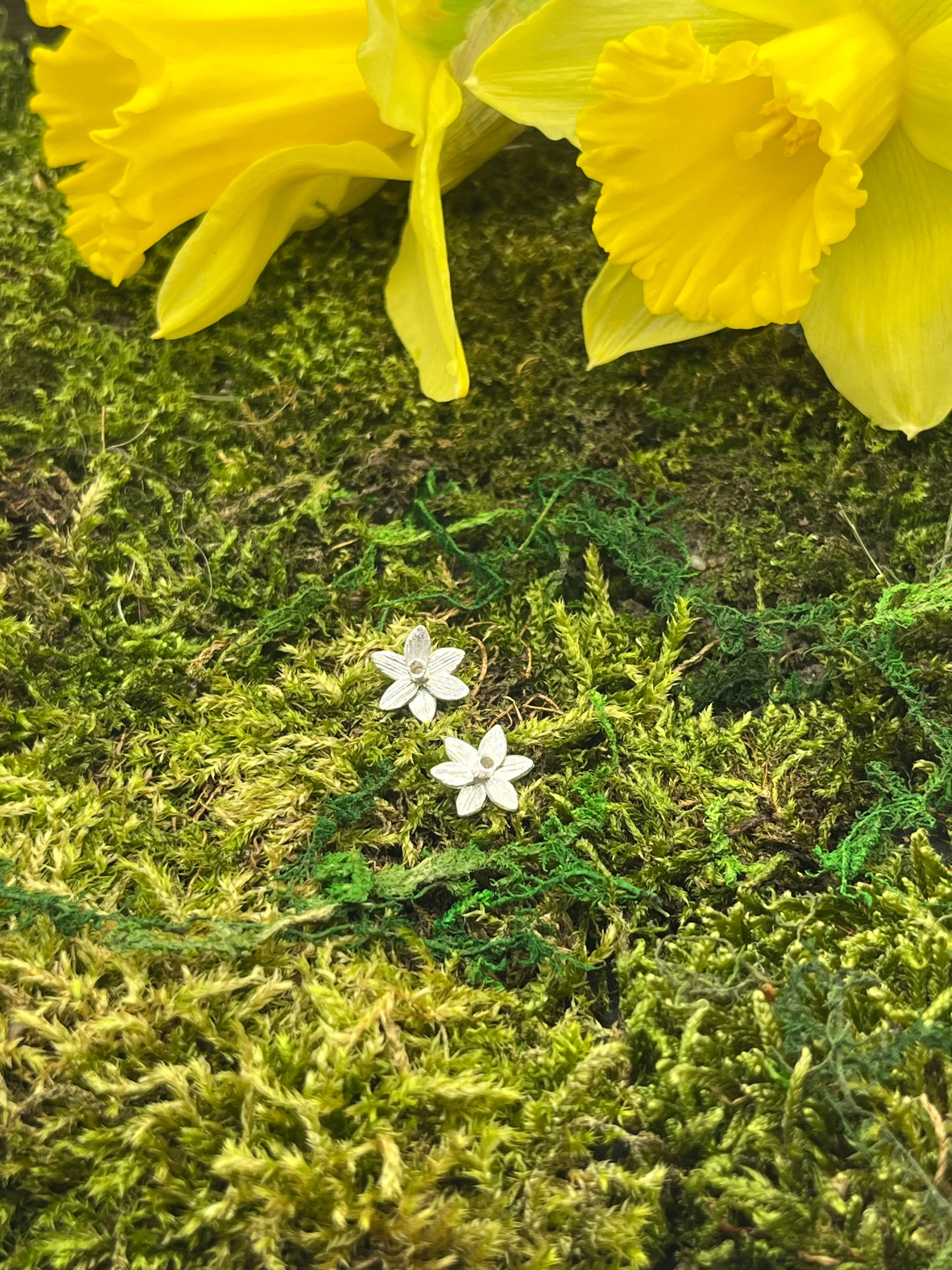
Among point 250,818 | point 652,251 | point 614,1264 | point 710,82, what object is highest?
point 710,82

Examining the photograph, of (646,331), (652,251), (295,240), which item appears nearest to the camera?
(652,251)

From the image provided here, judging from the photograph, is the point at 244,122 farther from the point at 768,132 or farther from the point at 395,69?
the point at 768,132

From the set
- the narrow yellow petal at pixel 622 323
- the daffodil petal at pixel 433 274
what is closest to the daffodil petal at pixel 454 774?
the daffodil petal at pixel 433 274

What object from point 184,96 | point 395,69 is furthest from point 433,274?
point 184,96

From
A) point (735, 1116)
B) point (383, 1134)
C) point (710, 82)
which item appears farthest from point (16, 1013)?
point (710, 82)

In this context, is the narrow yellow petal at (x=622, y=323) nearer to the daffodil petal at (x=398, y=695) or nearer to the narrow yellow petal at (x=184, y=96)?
the narrow yellow petal at (x=184, y=96)

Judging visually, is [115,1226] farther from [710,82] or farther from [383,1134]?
[710,82]

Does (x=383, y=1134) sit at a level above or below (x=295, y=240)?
below
